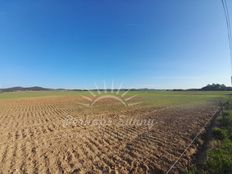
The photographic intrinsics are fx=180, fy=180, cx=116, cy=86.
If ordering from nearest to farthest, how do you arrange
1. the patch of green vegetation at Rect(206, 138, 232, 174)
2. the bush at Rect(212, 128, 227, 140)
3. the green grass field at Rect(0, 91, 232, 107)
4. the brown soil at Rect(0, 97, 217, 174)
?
the patch of green vegetation at Rect(206, 138, 232, 174) → the brown soil at Rect(0, 97, 217, 174) → the bush at Rect(212, 128, 227, 140) → the green grass field at Rect(0, 91, 232, 107)

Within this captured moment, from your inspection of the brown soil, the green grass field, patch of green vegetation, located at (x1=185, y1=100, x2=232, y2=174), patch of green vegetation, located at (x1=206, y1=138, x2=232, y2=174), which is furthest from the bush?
the green grass field

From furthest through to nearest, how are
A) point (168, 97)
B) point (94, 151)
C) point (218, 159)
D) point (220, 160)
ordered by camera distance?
point (168, 97) → point (94, 151) → point (218, 159) → point (220, 160)

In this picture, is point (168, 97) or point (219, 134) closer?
point (219, 134)

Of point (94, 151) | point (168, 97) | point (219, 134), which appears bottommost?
point (94, 151)

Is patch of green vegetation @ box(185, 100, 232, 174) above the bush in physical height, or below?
below

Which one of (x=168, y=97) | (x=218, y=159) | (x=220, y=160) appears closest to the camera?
(x=220, y=160)

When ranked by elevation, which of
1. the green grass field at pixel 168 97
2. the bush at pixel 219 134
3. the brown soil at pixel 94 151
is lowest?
the brown soil at pixel 94 151

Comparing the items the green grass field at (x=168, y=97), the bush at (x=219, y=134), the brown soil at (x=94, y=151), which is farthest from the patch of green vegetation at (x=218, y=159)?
the green grass field at (x=168, y=97)

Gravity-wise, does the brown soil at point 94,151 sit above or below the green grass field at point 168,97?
below

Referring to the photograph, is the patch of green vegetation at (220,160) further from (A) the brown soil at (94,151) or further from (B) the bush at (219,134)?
(B) the bush at (219,134)

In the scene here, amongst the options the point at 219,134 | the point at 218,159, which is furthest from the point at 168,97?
the point at 218,159

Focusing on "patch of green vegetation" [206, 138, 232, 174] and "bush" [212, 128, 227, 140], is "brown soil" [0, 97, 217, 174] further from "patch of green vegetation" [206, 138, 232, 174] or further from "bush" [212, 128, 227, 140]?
"bush" [212, 128, 227, 140]

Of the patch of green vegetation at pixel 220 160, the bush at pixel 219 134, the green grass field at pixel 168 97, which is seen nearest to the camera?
the patch of green vegetation at pixel 220 160

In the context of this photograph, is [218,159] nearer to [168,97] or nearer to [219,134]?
[219,134]
